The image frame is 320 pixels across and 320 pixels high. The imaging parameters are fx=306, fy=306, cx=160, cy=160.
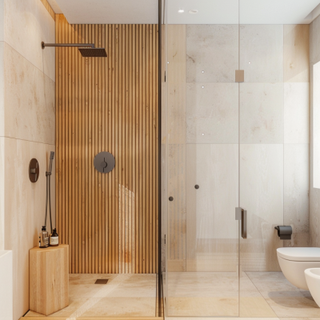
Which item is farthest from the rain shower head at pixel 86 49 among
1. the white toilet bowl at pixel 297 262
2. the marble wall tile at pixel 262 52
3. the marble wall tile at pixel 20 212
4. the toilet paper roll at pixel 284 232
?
the white toilet bowl at pixel 297 262

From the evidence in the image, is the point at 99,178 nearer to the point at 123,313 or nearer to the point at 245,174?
the point at 123,313

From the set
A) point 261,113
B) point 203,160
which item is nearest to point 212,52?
point 261,113

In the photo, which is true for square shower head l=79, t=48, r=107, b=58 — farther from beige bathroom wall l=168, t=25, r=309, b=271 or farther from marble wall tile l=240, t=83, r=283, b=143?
marble wall tile l=240, t=83, r=283, b=143

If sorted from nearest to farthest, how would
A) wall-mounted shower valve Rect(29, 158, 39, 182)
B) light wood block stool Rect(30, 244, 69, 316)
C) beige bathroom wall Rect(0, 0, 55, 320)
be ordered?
beige bathroom wall Rect(0, 0, 55, 320)
light wood block stool Rect(30, 244, 69, 316)
wall-mounted shower valve Rect(29, 158, 39, 182)

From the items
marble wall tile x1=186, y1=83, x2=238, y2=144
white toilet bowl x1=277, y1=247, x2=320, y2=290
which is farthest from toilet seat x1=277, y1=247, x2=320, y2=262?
marble wall tile x1=186, y1=83, x2=238, y2=144

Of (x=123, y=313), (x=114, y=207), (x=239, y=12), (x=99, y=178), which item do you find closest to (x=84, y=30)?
(x=99, y=178)

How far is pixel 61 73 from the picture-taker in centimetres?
319

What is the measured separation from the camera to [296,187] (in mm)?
1374

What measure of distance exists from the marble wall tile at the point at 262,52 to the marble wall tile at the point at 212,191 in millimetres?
441

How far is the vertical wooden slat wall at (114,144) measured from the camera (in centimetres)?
319

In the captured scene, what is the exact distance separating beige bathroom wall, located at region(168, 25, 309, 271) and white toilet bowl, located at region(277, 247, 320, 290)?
1.4 inches

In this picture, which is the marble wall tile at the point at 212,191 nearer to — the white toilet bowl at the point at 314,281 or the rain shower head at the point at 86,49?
the white toilet bowl at the point at 314,281

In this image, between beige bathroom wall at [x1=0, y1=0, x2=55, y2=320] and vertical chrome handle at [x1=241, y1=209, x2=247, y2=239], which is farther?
beige bathroom wall at [x1=0, y1=0, x2=55, y2=320]

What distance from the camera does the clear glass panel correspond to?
177 centimetres
